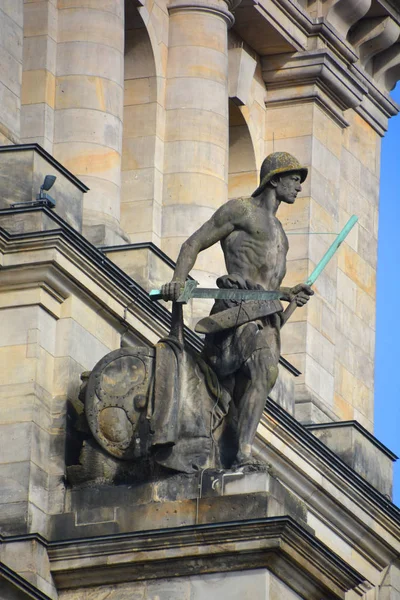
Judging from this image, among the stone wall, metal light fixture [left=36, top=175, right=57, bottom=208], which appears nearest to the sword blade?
metal light fixture [left=36, top=175, right=57, bottom=208]

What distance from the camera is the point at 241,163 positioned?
46.7 m

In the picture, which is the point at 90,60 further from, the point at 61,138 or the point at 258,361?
the point at 258,361

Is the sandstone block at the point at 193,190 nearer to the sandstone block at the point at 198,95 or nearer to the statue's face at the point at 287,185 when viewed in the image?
the sandstone block at the point at 198,95

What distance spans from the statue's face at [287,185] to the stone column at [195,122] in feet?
23.8

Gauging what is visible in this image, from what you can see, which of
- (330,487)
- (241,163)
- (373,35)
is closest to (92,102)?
(330,487)

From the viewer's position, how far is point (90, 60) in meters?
39.9

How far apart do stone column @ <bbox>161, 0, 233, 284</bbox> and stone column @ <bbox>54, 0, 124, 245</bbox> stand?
302 cm

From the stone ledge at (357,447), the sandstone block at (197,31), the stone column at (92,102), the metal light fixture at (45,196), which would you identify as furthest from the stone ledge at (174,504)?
the sandstone block at (197,31)

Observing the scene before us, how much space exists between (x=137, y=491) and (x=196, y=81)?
11139 mm

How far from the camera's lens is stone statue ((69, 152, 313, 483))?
3372 centimetres

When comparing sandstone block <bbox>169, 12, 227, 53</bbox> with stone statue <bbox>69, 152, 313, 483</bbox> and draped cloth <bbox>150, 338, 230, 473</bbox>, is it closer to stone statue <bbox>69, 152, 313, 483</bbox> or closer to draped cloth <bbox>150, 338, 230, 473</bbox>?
stone statue <bbox>69, 152, 313, 483</bbox>

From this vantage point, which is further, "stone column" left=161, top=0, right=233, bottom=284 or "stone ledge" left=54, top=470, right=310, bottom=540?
"stone column" left=161, top=0, right=233, bottom=284

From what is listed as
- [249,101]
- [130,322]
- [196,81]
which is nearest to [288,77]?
[249,101]

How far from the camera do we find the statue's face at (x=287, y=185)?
1378 inches
